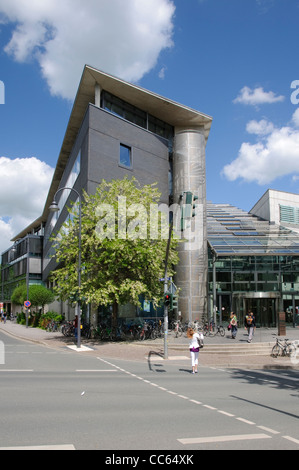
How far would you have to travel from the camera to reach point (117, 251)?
76.8 ft

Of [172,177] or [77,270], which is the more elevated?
[172,177]

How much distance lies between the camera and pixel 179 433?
6.71 m

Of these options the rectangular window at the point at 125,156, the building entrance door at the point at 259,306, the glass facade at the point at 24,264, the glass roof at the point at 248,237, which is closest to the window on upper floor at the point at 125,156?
the rectangular window at the point at 125,156

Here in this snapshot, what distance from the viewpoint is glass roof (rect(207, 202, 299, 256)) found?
35.5 metres

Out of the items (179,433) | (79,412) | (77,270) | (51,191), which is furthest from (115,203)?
(51,191)

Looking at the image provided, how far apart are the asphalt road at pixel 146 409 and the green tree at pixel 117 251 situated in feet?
26.4

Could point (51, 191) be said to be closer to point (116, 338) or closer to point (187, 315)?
point (187, 315)

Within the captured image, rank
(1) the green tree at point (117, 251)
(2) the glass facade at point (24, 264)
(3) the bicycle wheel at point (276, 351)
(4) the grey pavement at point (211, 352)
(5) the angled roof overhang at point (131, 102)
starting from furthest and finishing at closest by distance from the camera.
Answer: (2) the glass facade at point (24, 264) → (5) the angled roof overhang at point (131, 102) → (1) the green tree at point (117, 251) → (3) the bicycle wheel at point (276, 351) → (4) the grey pavement at point (211, 352)

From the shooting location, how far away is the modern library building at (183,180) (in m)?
34.4

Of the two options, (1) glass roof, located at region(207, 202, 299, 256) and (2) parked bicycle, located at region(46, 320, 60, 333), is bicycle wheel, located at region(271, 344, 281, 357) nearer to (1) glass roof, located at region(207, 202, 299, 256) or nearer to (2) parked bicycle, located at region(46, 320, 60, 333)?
(1) glass roof, located at region(207, 202, 299, 256)

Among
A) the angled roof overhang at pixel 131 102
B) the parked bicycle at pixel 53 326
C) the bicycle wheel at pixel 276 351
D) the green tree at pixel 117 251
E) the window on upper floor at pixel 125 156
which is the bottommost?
the parked bicycle at pixel 53 326

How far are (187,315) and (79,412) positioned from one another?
29724 mm

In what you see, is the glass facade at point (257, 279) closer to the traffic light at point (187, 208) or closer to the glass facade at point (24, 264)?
the traffic light at point (187, 208)

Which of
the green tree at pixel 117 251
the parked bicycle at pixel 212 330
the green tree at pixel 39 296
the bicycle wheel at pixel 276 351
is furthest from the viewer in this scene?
the green tree at pixel 39 296
